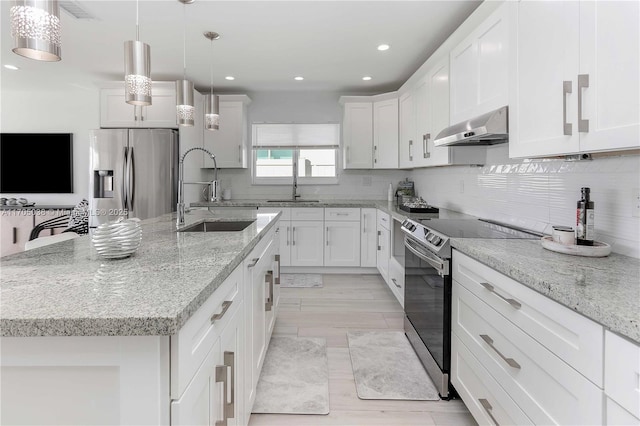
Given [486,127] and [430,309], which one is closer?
[486,127]

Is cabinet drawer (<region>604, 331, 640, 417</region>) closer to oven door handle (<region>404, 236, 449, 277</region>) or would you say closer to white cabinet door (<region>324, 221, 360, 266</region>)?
oven door handle (<region>404, 236, 449, 277</region>)

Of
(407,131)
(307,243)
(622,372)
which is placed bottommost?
(307,243)

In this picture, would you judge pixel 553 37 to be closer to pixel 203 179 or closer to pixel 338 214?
pixel 338 214

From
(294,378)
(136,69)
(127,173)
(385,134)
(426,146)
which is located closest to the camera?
(136,69)

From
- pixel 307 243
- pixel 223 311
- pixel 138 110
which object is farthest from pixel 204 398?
pixel 138 110

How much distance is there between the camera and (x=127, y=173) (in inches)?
158

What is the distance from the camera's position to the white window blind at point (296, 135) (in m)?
5.12

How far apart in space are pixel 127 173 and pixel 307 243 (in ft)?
7.35

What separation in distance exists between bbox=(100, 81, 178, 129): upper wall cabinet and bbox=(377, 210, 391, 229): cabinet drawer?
103 inches

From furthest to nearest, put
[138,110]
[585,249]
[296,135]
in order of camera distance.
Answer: [296,135]
[138,110]
[585,249]

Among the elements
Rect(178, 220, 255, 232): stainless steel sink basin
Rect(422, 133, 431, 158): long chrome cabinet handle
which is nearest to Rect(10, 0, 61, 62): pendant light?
Rect(178, 220, 255, 232): stainless steel sink basin

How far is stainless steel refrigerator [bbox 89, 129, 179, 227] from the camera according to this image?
158 inches

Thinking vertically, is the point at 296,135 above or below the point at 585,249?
above

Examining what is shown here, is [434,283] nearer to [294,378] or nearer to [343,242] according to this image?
[294,378]
